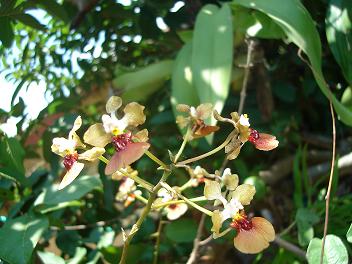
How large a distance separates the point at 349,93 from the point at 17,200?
0.51 meters

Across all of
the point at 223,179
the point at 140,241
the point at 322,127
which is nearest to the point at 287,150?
the point at 322,127

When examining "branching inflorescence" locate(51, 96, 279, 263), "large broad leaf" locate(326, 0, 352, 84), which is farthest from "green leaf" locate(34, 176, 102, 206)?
"large broad leaf" locate(326, 0, 352, 84)

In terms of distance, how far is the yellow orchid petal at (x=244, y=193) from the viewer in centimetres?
48

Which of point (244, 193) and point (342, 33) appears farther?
point (342, 33)

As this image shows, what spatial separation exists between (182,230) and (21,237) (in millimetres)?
269

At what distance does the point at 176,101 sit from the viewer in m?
0.84

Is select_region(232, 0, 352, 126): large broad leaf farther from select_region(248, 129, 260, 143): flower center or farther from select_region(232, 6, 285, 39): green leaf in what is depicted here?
select_region(248, 129, 260, 143): flower center

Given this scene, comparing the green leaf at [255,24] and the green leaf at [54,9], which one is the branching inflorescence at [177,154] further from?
the green leaf at [54,9]

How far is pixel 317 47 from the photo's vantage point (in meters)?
0.71

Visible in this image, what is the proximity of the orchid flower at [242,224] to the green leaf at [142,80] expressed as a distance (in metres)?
0.53

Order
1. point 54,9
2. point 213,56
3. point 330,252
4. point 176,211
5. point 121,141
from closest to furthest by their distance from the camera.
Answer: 1. point 121,141
2. point 330,252
3. point 176,211
4. point 213,56
5. point 54,9

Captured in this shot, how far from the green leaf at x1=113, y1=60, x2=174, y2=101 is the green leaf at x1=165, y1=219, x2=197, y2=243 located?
28 cm

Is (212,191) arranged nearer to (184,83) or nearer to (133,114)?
(133,114)

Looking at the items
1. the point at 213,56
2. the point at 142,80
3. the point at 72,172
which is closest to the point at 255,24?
the point at 213,56
